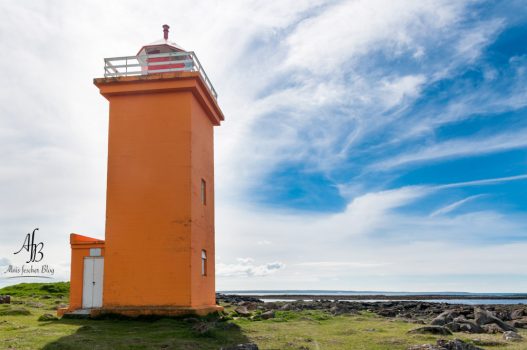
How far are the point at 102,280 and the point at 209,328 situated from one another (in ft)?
20.6

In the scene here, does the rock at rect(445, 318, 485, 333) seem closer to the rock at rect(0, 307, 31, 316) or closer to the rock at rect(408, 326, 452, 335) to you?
the rock at rect(408, 326, 452, 335)

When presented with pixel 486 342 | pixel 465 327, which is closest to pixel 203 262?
pixel 465 327

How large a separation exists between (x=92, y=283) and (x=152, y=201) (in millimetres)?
3997

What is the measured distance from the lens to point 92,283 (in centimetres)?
1727

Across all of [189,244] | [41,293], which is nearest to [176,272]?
[189,244]

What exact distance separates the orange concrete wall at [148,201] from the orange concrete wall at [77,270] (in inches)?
75.4

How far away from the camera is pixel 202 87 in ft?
56.6

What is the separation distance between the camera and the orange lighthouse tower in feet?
51.1

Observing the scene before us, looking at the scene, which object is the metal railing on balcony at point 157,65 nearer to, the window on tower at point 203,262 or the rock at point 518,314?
the window on tower at point 203,262

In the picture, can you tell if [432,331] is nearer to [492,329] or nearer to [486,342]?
[486,342]

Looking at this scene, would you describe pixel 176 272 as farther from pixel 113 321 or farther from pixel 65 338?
pixel 65 338

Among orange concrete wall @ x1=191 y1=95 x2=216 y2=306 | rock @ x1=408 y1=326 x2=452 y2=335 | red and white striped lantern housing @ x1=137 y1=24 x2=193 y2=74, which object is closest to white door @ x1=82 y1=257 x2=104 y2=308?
orange concrete wall @ x1=191 y1=95 x2=216 y2=306

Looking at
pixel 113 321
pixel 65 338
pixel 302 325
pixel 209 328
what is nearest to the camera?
pixel 65 338

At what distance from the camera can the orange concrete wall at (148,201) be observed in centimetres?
1555
